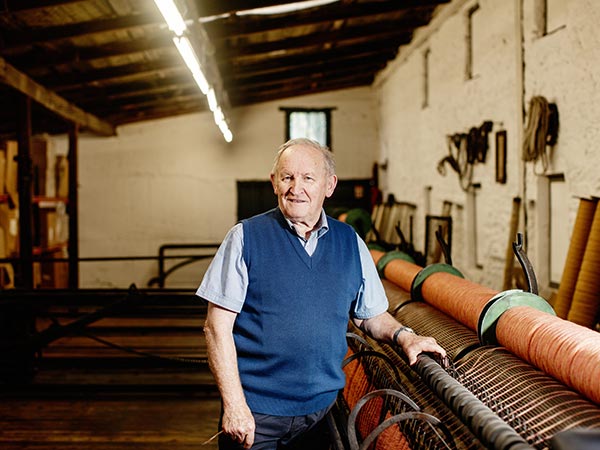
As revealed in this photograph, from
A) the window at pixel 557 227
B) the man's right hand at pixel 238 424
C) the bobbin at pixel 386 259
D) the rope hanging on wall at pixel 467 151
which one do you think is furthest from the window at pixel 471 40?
the man's right hand at pixel 238 424

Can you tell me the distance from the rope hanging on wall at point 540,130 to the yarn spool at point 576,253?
2.99ft

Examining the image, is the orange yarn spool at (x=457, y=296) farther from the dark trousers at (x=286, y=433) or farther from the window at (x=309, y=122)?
the window at (x=309, y=122)

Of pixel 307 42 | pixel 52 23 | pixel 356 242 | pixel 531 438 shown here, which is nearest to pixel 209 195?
pixel 307 42

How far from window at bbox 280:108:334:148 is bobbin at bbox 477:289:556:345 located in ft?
29.3

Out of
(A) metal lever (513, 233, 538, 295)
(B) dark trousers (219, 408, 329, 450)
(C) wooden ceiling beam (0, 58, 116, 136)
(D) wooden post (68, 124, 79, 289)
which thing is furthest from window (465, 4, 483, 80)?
(D) wooden post (68, 124, 79, 289)

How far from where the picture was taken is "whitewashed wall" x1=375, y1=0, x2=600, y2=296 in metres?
3.97

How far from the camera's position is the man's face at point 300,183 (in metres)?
1.93

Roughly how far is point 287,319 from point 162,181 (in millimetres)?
9185

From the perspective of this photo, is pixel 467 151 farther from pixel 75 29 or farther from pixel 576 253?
pixel 75 29

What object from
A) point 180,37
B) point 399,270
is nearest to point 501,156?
point 399,270

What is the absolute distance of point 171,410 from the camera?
448 centimetres

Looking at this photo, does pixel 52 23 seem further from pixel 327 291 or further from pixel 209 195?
pixel 209 195

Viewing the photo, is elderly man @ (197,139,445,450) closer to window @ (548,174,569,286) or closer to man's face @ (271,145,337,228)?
man's face @ (271,145,337,228)

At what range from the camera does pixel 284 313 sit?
1.87m
